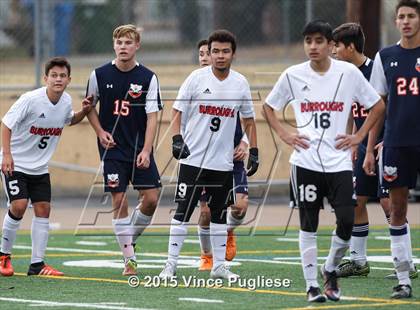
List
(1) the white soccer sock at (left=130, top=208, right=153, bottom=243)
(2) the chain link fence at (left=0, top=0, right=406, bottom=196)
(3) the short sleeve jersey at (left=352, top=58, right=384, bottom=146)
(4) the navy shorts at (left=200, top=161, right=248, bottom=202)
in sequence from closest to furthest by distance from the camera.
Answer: (3) the short sleeve jersey at (left=352, top=58, right=384, bottom=146), (1) the white soccer sock at (left=130, top=208, right=153, bottom=243), (4) the navy shorts at (left=200, top=161, right=248, bottom=202), (2) the chain link fence at (left=0, top=0, right=406, bottom=196)

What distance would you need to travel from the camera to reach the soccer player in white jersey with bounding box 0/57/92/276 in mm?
11461

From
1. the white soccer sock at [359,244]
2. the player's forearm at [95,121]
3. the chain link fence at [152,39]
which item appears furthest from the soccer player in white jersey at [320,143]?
the chain link fence at [152,39]

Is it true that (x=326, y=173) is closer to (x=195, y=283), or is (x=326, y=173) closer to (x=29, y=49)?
(x=195, y=283)

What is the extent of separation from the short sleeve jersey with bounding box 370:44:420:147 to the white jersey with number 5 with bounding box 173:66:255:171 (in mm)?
1542

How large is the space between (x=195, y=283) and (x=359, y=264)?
1610 mm

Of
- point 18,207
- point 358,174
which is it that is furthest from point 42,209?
point 358,174

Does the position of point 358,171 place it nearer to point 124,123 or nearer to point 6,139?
point 124,123

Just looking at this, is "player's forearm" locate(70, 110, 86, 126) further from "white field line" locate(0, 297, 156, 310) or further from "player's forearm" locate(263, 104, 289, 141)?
"player's forearm" locate(263, 104, 289, 141)

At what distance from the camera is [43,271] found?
11.4 meters

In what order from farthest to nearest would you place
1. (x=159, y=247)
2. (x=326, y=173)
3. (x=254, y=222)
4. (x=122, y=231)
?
1. (x=254, y=222)
2. (x=159, y=247)
3. (x=122, y=231)
4. (x=326, y=173)

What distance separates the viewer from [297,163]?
9.27 meters

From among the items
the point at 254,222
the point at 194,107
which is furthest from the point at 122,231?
the point at 254,222

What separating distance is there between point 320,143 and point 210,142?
1850 millimetres

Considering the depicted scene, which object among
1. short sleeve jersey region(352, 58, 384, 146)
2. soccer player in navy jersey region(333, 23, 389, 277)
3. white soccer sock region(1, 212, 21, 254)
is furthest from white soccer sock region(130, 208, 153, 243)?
short sleeve jersey region(352, 58, 384, 146)
